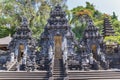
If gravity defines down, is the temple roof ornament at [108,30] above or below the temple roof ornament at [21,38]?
above

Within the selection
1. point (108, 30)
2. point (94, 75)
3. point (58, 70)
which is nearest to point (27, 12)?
point (108, 30)

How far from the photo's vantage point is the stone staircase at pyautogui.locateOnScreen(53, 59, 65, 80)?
64.7ft

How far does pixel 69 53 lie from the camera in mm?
27500

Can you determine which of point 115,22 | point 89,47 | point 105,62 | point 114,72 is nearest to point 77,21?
point 115,22

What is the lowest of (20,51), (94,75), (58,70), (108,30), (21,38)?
(94,75)

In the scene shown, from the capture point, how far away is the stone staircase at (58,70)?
19.7 meters

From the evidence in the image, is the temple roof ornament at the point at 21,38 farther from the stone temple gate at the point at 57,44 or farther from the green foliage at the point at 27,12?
the green foliage at the point at 27,12

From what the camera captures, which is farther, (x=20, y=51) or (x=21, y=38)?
(x=20, y=51)

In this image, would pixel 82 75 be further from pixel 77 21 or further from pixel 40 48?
pixel 77 21

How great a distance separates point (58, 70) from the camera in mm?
21141

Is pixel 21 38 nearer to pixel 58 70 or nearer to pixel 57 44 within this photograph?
pixel 57 44

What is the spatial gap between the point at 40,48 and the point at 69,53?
11.0 feet

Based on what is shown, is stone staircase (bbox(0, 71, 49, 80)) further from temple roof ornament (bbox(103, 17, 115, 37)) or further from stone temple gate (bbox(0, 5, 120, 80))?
temple roof ornament (bbox(103, 17, 115, 37))

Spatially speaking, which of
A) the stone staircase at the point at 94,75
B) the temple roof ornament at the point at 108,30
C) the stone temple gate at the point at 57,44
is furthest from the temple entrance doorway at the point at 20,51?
the temple roof ornament at the point at 108,30
